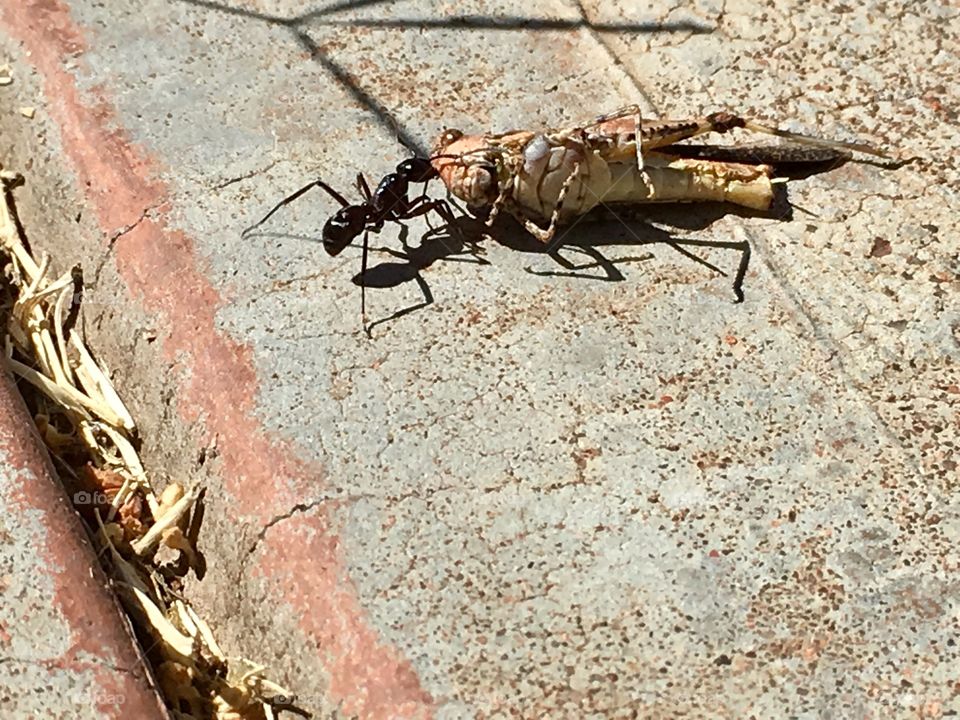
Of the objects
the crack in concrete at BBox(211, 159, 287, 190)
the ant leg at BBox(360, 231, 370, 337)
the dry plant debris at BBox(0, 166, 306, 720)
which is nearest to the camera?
the dry plant debris at BBox(0, 166, 306, 720)

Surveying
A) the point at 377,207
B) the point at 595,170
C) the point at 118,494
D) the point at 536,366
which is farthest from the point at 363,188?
the point at 118,494

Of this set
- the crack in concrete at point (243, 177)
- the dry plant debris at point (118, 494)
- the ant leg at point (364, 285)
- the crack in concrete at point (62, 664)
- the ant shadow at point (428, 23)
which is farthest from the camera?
A: the ant shadow at point (428, 23)

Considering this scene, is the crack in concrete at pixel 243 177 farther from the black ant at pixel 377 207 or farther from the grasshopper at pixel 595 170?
the grasshopper at pixel 595 170

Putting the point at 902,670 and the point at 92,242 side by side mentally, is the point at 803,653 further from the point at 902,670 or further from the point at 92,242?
the point at 92,242

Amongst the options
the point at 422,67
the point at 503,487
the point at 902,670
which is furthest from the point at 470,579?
the point at 422,67

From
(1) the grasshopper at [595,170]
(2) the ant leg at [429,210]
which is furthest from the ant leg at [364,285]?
(1) the grasshopper at [595,170]

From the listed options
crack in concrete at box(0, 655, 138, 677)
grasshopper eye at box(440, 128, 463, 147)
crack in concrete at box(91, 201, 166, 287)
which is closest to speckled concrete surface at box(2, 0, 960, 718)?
crack in concrete at box(91, 201, 166, 287)

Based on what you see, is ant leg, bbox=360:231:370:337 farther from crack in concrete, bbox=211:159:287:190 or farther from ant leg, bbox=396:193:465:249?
crack in concrete, bbox=211:159:287:190
